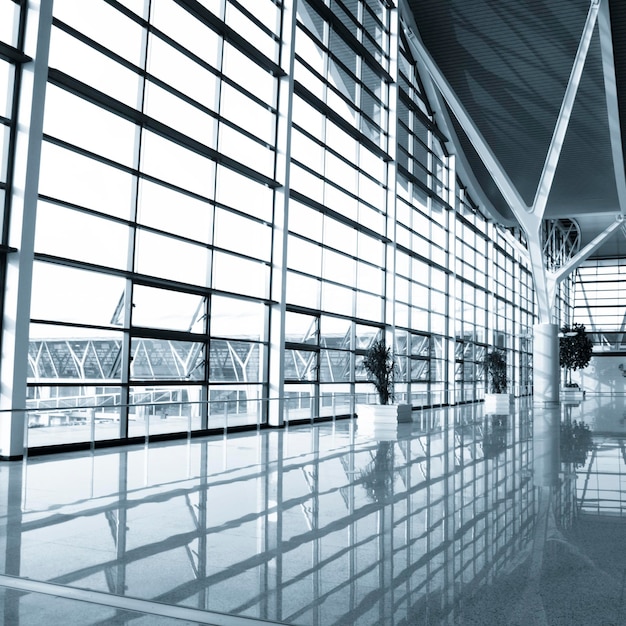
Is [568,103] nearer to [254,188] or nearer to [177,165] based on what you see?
[254,188]

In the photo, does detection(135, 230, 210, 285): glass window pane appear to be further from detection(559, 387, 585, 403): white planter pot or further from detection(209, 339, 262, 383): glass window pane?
detection(559, 387, 585, 403): white planter pot

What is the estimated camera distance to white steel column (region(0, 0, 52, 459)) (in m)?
10.2

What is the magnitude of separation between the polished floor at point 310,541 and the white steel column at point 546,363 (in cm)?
2229

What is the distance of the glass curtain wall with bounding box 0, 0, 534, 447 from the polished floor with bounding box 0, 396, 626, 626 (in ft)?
11.4

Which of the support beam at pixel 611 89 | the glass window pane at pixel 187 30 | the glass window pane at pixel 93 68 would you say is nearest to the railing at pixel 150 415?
the glass window pane at pixel 93 68

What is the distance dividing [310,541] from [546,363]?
29077mm

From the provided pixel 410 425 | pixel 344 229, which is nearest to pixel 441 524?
pixel 410 425

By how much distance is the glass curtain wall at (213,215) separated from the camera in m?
12.1

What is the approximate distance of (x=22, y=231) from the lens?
33.9 feet

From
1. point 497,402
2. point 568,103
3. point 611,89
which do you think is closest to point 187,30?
point 568,103

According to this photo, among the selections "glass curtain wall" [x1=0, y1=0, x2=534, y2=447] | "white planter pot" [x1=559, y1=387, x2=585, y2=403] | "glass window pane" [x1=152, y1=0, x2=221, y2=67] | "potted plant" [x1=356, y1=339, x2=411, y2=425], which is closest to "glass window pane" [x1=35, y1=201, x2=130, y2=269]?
"glass curtain wall" [x1=0, y1=0, x2=534, y2=447]

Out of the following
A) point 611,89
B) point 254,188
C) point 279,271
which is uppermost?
point 611,89

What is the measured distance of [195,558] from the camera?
187 inches

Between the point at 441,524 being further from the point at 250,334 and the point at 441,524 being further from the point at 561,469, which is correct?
the point at 250,334
